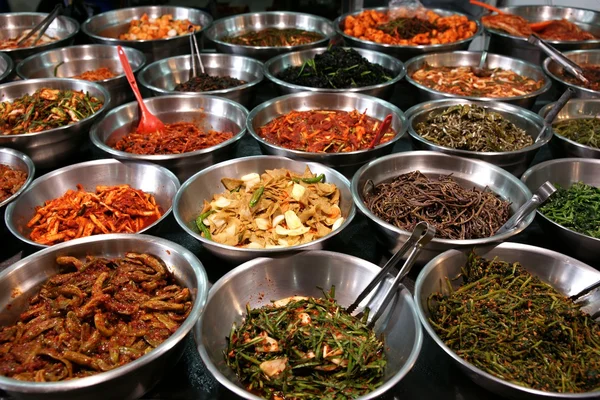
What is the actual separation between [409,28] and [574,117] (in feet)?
6.89

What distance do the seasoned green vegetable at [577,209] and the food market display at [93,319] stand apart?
211 centimetres

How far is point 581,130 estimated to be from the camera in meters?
3.44

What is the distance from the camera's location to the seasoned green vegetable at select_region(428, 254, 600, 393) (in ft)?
5.98

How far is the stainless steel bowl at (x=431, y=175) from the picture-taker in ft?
7.89

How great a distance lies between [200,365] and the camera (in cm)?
210

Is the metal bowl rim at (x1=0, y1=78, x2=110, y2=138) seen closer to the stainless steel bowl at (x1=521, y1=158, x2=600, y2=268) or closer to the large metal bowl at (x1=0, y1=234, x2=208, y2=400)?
the large metal bowl at (x1=0, y1=234, x2=208, y2=400)

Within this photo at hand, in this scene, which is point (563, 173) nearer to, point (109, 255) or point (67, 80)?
point (109, 255)

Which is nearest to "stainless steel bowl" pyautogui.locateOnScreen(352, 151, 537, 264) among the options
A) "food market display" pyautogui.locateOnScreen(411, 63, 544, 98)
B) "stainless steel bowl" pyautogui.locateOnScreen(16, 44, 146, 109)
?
"food market display" pyautogui.locateOnScreen(411, 63, 544, 98)

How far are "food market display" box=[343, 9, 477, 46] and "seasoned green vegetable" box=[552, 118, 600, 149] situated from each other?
67.3 inches

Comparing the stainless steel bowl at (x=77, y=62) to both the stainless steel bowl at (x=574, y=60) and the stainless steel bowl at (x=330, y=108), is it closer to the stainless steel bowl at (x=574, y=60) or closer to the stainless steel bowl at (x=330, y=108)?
the stainless steel bowl at (x=330, y=108)

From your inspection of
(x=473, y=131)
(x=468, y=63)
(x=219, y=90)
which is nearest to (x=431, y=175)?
(x=473, y=131)

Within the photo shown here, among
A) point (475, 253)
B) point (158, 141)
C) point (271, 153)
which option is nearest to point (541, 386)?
point (475, 253)

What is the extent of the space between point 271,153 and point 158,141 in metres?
0.82

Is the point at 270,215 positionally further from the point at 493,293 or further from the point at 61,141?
the point at 61,141
